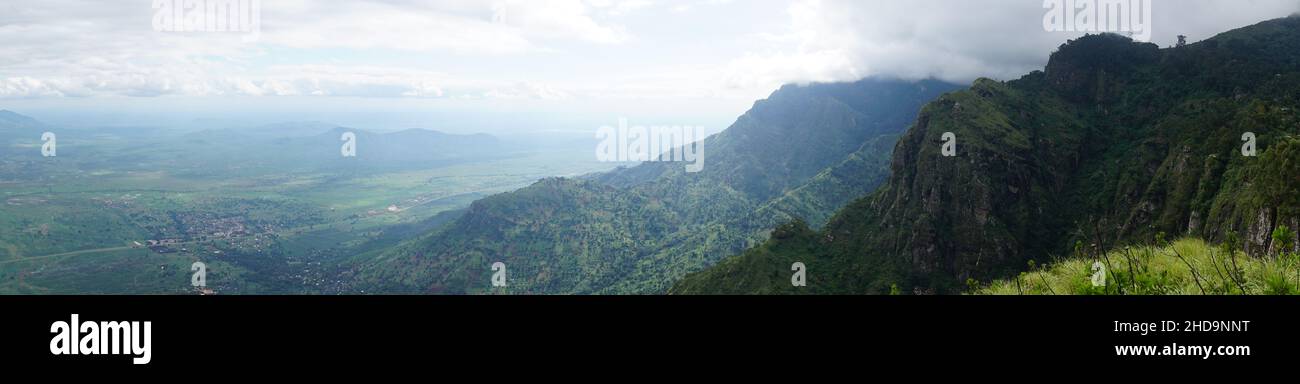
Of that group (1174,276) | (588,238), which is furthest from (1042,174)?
(588,238)

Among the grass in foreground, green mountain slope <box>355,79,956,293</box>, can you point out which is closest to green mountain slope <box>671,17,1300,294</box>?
green mountain slope <box>355,79,956,293</box>

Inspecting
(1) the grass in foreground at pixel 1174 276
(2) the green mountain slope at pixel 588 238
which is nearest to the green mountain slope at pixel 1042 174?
(2) the green mountain slope at pixel 588 238

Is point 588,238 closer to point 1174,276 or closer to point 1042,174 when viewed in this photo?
point 1042,174

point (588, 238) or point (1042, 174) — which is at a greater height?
point (1042, 174)

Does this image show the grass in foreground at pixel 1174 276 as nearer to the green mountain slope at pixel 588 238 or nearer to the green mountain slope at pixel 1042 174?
the green mountain slope at pixel 1042 174
